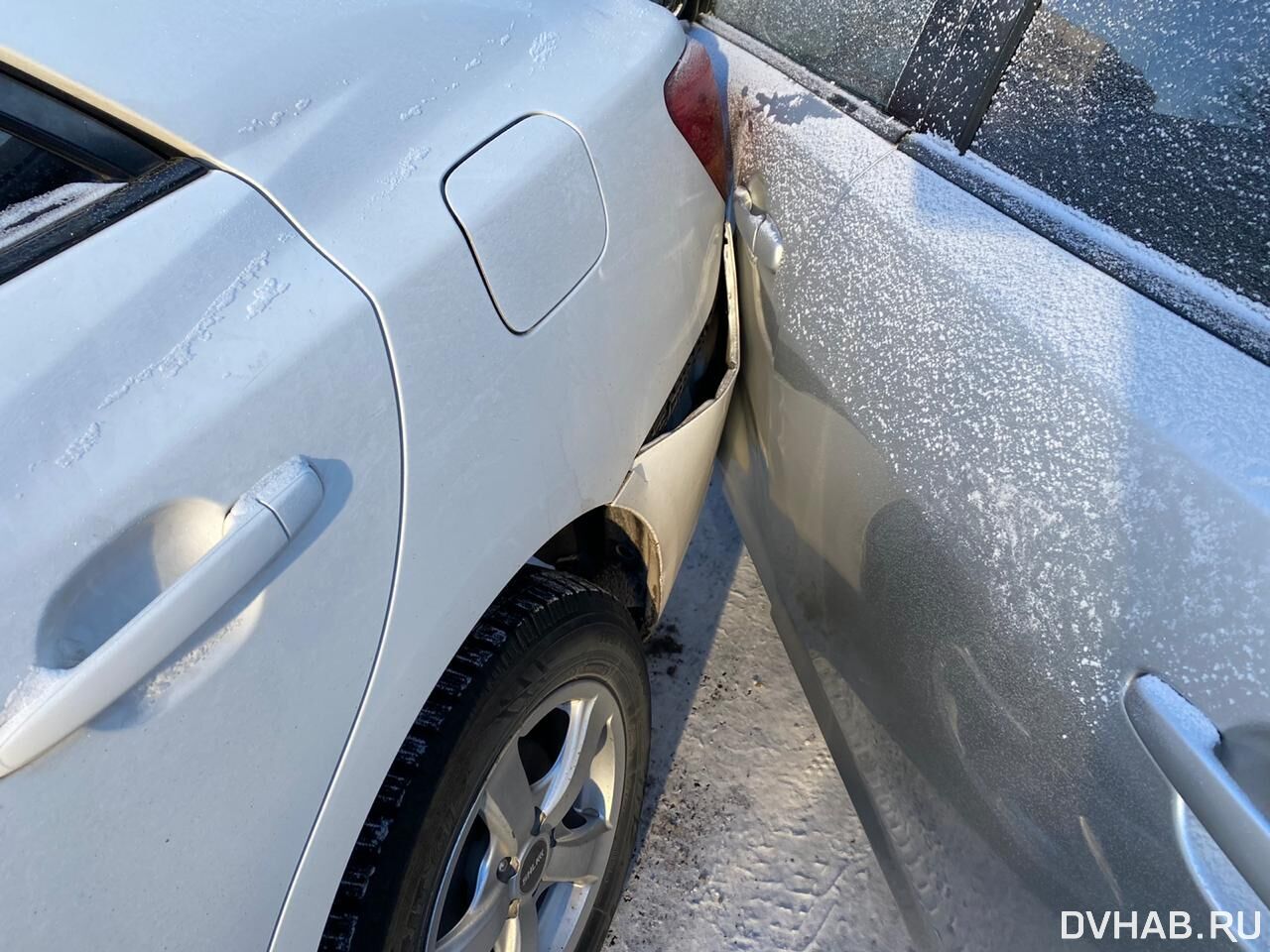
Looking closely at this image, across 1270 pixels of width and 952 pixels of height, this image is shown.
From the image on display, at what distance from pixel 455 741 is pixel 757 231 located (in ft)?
3.20

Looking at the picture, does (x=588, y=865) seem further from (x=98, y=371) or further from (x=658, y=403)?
(x=98, y=371)

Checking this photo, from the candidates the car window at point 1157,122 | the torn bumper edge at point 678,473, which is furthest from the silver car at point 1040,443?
the torn bumper edge at point 678,473

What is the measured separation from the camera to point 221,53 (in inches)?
37.9

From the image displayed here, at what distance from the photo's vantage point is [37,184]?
34.5 inches

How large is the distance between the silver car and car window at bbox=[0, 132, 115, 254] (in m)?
0.94

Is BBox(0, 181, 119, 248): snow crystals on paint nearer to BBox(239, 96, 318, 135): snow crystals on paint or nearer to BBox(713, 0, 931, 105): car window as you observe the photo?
BBox(239, 96, 318, 135): snow crystals on paint

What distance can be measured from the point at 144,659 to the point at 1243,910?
3.13ft

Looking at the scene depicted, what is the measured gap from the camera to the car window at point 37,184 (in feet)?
2.78

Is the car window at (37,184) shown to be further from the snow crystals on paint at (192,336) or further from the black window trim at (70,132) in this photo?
the snow crystals on paint at (192,336)

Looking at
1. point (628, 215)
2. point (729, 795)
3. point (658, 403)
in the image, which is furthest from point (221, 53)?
point (729, 795)

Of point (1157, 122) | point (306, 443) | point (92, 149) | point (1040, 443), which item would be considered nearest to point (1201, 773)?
point (1040, 443)

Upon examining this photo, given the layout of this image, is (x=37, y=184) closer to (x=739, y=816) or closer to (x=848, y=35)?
(x=848, y=35)

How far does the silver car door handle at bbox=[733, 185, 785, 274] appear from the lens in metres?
1.53

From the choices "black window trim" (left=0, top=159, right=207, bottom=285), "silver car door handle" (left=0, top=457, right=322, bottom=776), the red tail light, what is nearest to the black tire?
"silver car door handle" (left=0, top=457, right=322, bottom=776)
